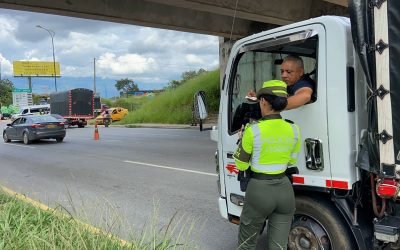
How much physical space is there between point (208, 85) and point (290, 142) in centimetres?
3321

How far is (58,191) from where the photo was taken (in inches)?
344

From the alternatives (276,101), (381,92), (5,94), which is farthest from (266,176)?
(5,94)

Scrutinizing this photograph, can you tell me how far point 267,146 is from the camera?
336 cm

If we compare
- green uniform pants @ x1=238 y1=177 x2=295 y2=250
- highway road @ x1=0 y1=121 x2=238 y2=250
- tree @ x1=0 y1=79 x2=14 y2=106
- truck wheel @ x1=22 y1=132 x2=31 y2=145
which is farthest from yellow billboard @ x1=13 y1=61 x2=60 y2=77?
green uniform pants @ x1=238 y1=177 x2=295 y2=250

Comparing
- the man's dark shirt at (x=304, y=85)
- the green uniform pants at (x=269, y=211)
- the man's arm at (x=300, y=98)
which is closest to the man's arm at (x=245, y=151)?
the green uniform pants at (x=269, y=211)

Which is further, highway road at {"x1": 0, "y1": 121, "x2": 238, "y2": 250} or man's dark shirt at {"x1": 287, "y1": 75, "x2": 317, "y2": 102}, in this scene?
highway road at {"x1": 0, "y1": 121, "x2": 238, "y2": 250}

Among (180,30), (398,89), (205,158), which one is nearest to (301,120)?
(398,89)

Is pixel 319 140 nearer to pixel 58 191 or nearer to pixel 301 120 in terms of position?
pixel 301 120

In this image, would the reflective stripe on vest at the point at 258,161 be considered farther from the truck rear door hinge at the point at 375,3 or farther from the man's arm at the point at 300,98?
the truck rear door hinge at the point at 375,3

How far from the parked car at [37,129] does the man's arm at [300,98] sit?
1860 cm

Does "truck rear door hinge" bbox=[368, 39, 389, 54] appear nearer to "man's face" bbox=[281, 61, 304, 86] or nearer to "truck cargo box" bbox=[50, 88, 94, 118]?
"man's face" bbox=[281, 61, 304, 86]

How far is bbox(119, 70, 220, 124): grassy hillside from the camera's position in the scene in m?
34.1

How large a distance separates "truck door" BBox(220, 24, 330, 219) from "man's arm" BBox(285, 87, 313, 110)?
69 millimetres

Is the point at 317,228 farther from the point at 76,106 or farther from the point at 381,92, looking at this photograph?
the point at 76,106
